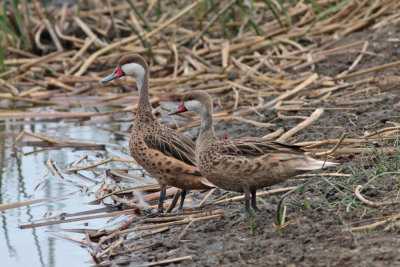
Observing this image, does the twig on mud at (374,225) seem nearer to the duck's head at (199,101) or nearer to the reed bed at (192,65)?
the duck's head at (199,101)

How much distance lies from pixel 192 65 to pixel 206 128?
4.73m

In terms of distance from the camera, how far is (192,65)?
9.03 metres

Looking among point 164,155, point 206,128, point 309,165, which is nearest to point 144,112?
point 164,155

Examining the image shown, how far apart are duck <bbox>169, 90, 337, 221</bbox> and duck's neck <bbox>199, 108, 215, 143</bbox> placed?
0.06 meters

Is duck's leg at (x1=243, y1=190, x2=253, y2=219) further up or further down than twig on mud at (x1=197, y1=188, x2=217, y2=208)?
further up

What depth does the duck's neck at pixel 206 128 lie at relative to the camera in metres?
4.34

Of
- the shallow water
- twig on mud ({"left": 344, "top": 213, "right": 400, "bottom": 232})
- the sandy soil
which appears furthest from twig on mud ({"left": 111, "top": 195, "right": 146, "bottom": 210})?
twig on mud ({"left": 344, "top": 213, "right": 400, "bottom": 232})

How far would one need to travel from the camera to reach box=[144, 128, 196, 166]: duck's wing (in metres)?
4.91

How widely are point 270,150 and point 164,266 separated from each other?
0.96 metres

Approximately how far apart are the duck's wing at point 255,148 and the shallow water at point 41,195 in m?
1.17

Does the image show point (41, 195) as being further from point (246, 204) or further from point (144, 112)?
point (246, 204)

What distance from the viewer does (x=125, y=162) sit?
6.37m

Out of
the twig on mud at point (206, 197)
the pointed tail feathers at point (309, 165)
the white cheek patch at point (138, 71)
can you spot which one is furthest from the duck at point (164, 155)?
the pointed tail feathers at point (309, 165)

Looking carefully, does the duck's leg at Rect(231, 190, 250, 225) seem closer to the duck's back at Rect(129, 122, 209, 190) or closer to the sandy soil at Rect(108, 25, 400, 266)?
the sandy soil at Rect(108, 25, 400, 266)
